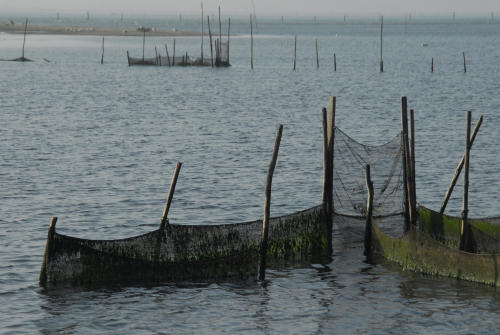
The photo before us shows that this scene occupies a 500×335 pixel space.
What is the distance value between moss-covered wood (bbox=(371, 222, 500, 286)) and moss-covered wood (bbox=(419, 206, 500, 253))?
1263mm

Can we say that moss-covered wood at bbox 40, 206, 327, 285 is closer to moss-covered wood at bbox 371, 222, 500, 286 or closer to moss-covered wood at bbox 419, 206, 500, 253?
moss-covered wood at bbox 371, 222, 500, 286

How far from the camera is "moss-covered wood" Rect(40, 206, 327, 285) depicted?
1602 centimetres

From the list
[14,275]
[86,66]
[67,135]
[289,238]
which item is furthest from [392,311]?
[86,66]

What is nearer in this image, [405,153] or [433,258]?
[433,258]

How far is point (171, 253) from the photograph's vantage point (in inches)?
663

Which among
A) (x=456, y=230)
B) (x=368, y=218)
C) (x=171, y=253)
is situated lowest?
(x=171, y=253)

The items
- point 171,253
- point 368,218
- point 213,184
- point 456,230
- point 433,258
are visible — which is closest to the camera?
point 171,253

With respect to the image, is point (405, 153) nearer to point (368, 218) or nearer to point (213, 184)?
point (368, 218)

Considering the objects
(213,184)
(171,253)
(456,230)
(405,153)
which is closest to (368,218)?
(405,153)

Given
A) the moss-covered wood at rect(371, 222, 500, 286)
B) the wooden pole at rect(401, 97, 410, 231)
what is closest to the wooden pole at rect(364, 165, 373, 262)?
the moss-covered wood at rect(371, 222, 500, 286)

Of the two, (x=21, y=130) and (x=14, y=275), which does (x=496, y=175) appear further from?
(x=21, y=130)

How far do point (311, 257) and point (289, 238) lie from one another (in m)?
0.86

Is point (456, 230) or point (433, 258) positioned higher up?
point (456, 230)

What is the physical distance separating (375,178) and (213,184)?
27.9 ft
